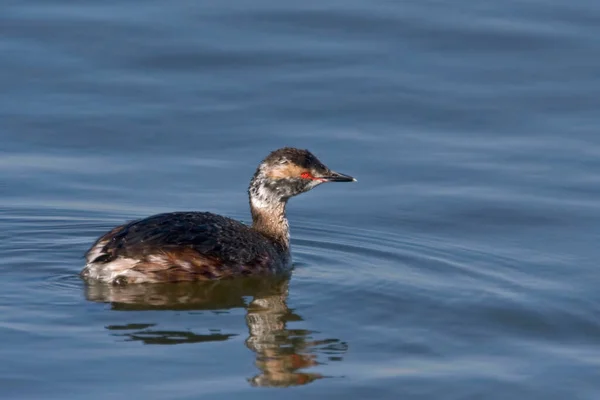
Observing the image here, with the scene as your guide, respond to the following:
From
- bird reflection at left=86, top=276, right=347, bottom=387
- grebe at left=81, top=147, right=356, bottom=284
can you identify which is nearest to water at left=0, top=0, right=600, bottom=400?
bird reflection at left=86, top=276, right=347, bottom=387

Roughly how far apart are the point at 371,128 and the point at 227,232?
367cm

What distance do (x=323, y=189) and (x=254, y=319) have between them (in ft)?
12.0

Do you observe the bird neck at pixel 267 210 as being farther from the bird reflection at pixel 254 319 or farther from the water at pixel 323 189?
the bird reflection at pixel 254 319

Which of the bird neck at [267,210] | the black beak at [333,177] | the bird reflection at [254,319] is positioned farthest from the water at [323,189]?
the black beak at [333,177]

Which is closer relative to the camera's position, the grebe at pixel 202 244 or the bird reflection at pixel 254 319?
the bird reflection at pixel 254 319

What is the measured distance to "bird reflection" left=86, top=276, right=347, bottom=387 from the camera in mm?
8883

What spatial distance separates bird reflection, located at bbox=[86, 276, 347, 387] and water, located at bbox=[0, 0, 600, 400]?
0.03 meters

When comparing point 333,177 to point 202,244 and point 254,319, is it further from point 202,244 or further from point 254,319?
point 254,319

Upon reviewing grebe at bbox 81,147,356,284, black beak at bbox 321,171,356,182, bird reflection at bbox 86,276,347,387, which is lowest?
bird reflection at bbox 86,276,347,387

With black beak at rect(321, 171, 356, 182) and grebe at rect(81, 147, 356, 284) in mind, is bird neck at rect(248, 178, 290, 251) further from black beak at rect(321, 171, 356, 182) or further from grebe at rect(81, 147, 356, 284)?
black beak at rect(321, 171, 356, 182)

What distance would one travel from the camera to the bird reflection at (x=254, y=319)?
8883 millimetres

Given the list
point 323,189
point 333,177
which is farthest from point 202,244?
point 323,189

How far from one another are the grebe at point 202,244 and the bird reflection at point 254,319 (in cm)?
9

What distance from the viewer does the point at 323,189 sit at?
43.8 ft
